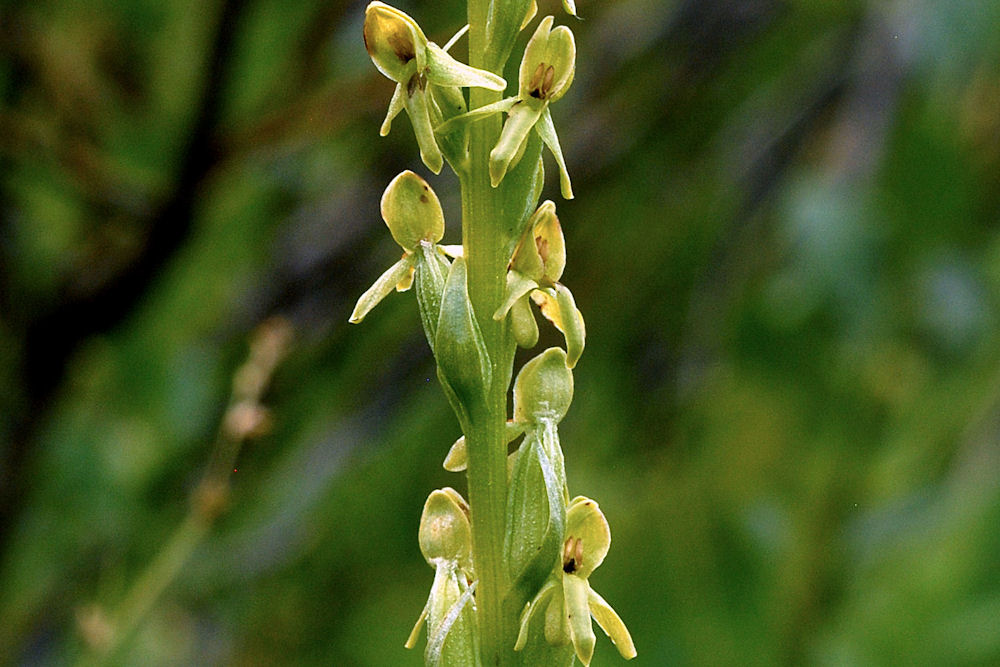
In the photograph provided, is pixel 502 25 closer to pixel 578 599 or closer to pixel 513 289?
pixel 513 289

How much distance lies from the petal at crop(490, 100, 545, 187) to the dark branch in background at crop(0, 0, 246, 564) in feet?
4.16

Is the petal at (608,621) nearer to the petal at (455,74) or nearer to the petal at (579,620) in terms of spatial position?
the petal at (579,620)

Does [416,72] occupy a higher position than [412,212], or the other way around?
[416,72]

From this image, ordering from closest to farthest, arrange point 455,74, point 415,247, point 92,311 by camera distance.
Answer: point 455,74 → point 415,247 → point 92,311

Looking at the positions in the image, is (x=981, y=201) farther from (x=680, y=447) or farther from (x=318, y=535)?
(x=318, y=535)

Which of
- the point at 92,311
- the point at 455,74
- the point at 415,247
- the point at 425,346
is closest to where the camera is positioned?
the point at 455,74

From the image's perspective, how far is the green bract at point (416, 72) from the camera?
806 mm

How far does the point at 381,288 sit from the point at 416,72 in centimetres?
17

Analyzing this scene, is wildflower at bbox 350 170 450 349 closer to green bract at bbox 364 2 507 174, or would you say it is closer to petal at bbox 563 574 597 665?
green bract at bbox 364 2 507 174

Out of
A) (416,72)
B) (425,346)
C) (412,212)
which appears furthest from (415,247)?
(425,346)

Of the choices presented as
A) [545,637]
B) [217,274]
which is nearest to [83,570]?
[217,274]

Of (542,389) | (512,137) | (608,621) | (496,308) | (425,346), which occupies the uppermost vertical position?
(512,137)

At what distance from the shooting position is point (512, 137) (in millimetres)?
797

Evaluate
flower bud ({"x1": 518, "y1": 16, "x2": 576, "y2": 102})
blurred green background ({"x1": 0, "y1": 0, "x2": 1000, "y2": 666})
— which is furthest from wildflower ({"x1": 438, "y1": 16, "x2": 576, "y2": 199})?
blurred green background ({"x1": 0, "y1": 0, "x2": 1000, "y2": 666})
